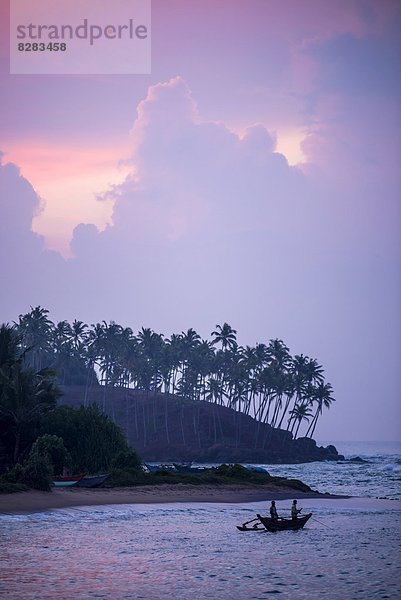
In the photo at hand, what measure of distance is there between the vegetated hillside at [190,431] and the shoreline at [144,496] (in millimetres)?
80036

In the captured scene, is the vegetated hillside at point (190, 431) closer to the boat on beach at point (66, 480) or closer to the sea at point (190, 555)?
the boat on beach at point (66, 480)

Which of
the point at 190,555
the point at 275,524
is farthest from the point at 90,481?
the point at 190,555

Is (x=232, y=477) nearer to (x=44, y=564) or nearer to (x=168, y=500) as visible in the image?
(x=168, y=500)

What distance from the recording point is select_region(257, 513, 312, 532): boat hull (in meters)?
35.8

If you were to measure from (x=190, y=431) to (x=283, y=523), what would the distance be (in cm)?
11397

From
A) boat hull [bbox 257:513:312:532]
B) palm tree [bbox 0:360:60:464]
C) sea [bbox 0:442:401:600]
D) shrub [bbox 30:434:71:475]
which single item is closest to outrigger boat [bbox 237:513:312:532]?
boat hull [bbox 257:513:312:532]

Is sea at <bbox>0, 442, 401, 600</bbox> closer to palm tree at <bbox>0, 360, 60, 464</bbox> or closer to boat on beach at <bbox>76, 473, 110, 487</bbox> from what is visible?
boat on beach at <bbox>76, 473, 110, 487</bbox>

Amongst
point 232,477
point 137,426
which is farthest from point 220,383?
point 232,477

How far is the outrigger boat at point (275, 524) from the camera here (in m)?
35.7

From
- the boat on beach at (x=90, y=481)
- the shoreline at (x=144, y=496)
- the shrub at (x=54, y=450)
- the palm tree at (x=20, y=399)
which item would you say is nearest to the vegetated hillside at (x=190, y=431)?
the shoreline at (x=144, y=496)

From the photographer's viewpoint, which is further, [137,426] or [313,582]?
[137,426]

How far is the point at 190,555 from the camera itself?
92.3 feet

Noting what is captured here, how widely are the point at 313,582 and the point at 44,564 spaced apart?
8.61 metres

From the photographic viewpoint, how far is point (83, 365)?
174 meters
